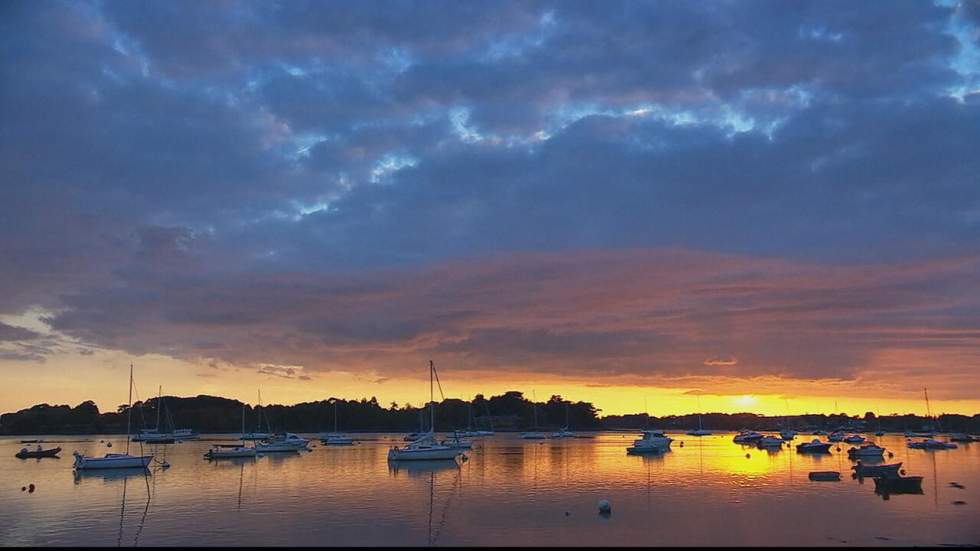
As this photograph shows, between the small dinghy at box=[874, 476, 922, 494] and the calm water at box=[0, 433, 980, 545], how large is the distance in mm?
1005

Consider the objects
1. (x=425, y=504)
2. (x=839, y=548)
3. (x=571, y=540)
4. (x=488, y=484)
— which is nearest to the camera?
(x=839, y=548)

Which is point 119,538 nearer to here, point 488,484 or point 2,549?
point 2,549

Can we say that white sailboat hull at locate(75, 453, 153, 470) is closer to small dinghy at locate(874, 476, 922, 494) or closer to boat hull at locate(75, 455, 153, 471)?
boat hull at locate(75, 455, 153, 471)

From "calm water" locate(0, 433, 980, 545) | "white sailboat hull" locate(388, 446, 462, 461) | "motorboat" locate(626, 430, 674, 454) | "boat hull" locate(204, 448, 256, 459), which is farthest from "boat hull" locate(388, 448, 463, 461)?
"motorboat" locate(626, 430, 674, 454)

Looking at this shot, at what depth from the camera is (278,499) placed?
56375mm

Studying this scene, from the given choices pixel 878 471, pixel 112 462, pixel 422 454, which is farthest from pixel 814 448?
pixel 112 462

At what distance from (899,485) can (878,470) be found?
958 cm

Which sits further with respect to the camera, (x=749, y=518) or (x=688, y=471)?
(x=688, y=471)

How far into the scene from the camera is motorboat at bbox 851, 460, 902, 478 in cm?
6569

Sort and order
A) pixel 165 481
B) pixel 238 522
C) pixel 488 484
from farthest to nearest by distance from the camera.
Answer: pixel 165 481 < pixel 488 484 < pixel 238 522

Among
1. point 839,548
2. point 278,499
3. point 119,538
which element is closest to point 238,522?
point 119,538

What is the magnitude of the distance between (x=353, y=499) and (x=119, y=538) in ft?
62.2

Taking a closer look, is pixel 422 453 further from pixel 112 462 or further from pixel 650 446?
pixel 650 446

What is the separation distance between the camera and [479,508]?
51.0 meters
